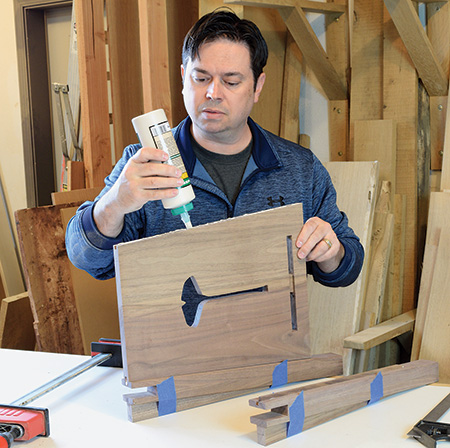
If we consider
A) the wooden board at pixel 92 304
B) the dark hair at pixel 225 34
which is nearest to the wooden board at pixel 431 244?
the dark hair at pixel 225 34

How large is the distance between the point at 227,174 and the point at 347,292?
928 millimetres

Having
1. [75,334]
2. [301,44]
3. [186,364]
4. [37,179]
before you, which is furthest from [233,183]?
[37,179]

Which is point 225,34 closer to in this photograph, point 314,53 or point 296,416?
point 296,416

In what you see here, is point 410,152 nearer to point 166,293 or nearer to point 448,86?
point 448,86

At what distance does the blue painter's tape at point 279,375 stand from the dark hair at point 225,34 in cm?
78

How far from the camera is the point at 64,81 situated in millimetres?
3910

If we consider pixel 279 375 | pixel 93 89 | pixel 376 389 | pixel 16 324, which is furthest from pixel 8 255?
pixel 376 389

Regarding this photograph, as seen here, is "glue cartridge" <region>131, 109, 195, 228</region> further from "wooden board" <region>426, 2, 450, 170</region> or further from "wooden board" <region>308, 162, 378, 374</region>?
"wooden board" <region>426, 2, 450, 170</region>

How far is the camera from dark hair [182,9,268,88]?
1.58 m

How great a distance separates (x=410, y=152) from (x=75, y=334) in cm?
165

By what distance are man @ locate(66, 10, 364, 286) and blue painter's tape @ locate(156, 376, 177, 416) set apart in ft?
1.24

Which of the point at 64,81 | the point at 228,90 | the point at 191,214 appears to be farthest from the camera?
the point at 64,81

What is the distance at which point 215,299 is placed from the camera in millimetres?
1250

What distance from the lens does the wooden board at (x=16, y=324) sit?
121 inches
